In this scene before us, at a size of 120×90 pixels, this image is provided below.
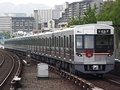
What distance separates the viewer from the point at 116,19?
132ft

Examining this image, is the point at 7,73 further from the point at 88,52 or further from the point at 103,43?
the point at 103,43

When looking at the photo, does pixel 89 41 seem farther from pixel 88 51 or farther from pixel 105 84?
pixel 105 84

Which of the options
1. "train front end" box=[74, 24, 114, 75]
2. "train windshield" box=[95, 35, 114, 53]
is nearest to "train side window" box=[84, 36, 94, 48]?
"train front end" box=[74, 24, 114, 75]

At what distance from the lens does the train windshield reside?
816 inches

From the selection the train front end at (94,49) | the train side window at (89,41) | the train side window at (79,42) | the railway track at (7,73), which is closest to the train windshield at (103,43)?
the train front end at (94,49)

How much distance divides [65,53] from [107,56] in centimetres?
411

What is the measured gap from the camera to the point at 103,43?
20.9m

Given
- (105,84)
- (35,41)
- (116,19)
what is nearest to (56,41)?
(105,84)

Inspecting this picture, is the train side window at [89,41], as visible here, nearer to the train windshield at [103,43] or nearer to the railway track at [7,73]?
the train windshield at [103,43]

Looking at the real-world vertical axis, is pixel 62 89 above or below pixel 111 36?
below

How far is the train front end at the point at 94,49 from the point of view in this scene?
20594 mm

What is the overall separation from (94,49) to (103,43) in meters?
0.64

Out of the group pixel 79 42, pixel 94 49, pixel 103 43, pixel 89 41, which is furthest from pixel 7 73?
pixel 103 43

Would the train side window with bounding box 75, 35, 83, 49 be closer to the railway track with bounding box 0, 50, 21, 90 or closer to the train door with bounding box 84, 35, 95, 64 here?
the train door with bounding box 84, 35, 95, 64
